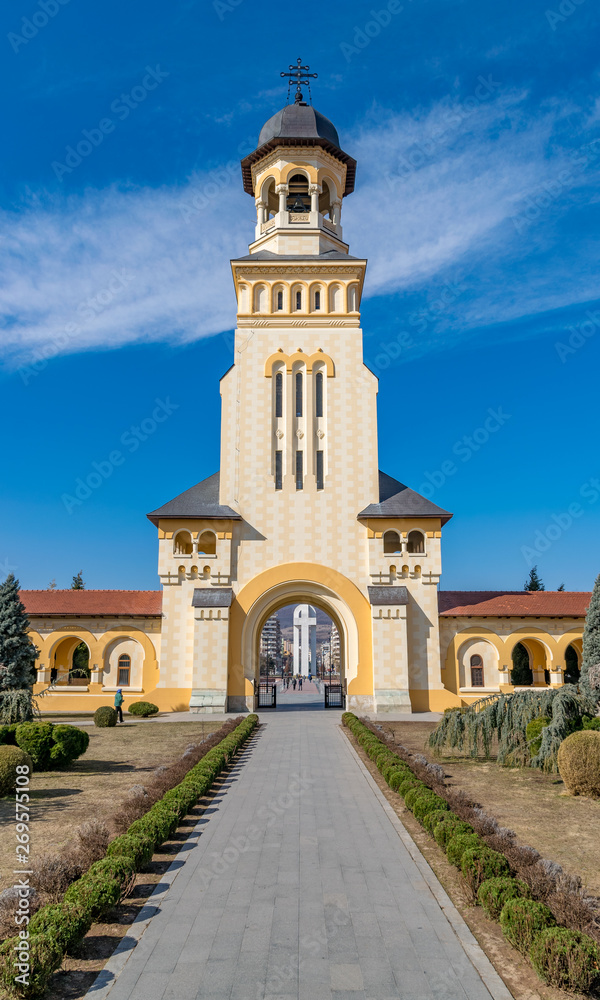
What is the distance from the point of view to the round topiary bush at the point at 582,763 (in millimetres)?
13203

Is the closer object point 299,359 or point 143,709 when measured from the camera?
point 143,709

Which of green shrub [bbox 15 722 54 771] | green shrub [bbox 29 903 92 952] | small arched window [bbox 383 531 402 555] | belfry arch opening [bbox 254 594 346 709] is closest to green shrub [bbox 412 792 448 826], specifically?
green shrub [bbox 29 903 92 952]

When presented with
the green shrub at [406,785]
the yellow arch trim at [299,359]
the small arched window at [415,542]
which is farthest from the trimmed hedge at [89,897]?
the yellow arch trim at [299,359]

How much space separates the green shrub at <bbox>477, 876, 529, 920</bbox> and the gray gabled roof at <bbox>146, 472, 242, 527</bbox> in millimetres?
23631

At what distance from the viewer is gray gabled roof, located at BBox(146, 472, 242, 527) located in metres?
30.1

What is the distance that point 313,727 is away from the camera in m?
24.0

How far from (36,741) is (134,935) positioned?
9.87m

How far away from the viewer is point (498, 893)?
22.9ft

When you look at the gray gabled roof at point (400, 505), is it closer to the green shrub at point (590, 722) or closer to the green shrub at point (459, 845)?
the green shrub at point (590, 722)

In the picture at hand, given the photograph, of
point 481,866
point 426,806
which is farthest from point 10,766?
point 481,866

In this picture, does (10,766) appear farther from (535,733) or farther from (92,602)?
(92,602)

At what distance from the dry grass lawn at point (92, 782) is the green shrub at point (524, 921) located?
584 centimetres

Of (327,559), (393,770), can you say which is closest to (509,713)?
(393,770)

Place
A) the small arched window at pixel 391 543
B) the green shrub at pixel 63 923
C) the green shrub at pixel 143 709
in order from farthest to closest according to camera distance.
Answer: the small arched window at pixel 391 543
the green shrub at pixel 143 709
the green shrub at pixel 63 923
